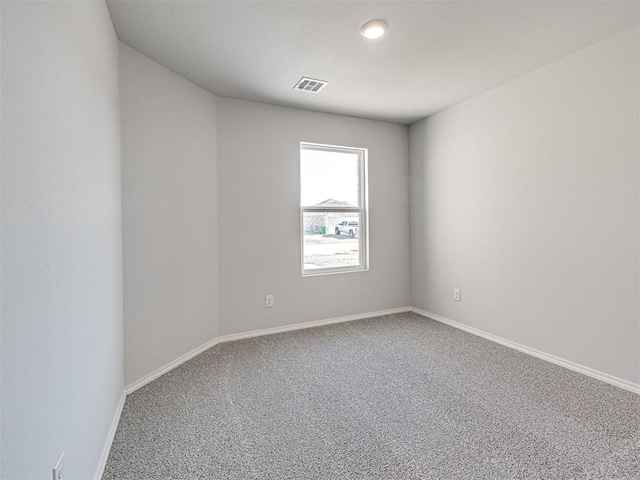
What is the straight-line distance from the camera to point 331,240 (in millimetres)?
3721

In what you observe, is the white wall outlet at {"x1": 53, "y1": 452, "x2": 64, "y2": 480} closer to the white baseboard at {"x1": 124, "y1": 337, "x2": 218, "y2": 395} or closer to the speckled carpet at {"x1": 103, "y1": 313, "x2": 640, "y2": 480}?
the speckled carpet at {"x1": 103, "y1": 313, "x2": 640, "y2": 480}

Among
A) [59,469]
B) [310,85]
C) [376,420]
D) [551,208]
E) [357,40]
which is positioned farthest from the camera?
[310,85]

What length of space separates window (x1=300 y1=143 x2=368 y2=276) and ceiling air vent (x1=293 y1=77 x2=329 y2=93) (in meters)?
0.67

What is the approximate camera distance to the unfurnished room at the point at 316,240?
3.75ft

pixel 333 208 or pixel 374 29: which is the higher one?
pixel 374 29

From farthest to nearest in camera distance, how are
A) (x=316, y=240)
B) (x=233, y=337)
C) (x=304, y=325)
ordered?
1. (x=316, y=240)
2. (x=304, y=325)
3. (x=233, y=337)

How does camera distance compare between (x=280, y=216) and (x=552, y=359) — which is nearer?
(x=552, y=359)

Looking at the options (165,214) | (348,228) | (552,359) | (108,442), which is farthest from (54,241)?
(552,359)

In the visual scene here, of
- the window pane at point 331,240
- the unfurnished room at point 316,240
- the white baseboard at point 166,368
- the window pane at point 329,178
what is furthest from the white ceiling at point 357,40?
the white baseboard at point 166,368

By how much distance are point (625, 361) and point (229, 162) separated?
3484 mm

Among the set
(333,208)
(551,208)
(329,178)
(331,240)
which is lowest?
(331,240)

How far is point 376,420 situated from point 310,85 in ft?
8.77

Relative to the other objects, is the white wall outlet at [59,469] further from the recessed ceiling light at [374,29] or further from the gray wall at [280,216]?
the recessed ceiling light at [374,29]

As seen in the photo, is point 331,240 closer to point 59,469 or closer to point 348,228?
point 348,228
